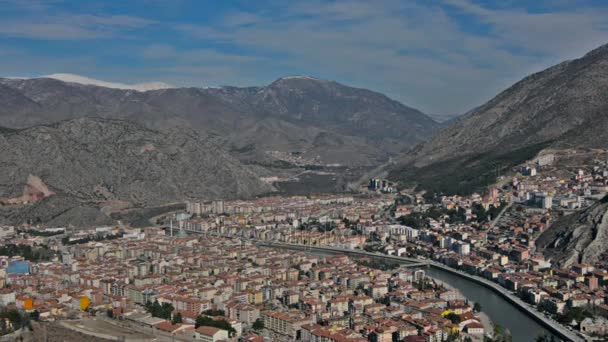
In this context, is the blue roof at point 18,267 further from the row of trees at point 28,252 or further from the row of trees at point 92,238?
the row of trees at point 92,238

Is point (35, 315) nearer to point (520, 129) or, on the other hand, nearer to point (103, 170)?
point (103, 170)

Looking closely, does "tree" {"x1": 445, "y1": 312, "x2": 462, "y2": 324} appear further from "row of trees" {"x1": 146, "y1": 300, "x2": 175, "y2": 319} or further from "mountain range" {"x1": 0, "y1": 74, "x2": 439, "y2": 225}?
"mountain range" {"x1": 0, "y1": 74, "x2": 439, "y2": 225}

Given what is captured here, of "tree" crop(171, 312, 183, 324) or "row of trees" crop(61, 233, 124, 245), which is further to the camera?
"row of trees" crop(61, 233, 124, 245)

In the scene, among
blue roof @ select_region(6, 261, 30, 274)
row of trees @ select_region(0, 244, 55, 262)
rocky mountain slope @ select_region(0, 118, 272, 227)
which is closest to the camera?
blue roof @ select_region(6, 261, 30, 274)

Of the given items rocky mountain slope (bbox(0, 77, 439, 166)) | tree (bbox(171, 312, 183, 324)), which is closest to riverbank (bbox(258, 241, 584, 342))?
tree (bbox(171, 312, 183, 324))

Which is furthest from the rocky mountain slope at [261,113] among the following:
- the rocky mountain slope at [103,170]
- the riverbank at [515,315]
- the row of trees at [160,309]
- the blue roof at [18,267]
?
the row of trees at [160,309]

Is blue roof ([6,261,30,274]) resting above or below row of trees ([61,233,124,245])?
below

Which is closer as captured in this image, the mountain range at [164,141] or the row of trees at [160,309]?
the row of trees at [160,309]
